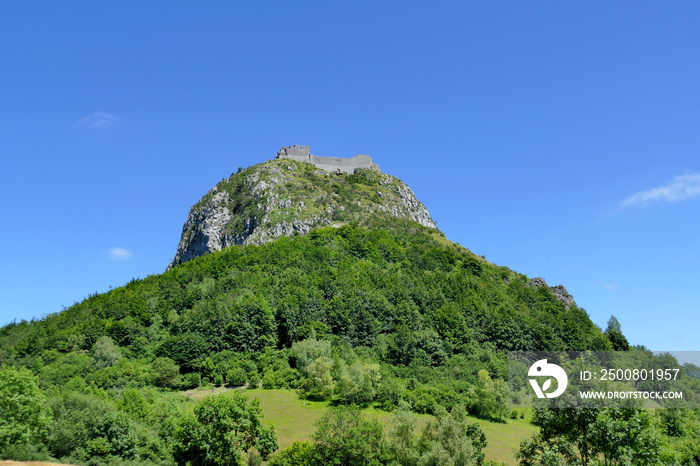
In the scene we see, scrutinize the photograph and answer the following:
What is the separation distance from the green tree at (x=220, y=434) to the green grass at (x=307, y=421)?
834 centimetres

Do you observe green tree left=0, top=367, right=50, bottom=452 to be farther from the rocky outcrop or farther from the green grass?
the rocky outcrop

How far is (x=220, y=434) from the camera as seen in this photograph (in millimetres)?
42438

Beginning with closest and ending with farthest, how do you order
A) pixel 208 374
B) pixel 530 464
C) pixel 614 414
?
1. pixel 614 414
2. pixel 530 464
3. pixel 208 374

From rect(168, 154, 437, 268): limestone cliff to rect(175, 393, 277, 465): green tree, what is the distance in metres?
95.3

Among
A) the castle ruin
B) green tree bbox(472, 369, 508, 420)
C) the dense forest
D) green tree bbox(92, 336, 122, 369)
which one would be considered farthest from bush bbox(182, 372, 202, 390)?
the castle ruin

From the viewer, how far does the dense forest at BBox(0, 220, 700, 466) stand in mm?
41688

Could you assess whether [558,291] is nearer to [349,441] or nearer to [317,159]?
[317,159]

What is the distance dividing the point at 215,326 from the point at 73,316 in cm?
3395

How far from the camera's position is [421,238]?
143 metres

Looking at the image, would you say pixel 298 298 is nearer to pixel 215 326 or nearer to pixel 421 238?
pixel 215 326

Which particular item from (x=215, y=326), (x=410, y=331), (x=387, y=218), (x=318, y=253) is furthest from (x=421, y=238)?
(x=215, y=326)

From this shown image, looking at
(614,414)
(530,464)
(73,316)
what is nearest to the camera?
(614,414)

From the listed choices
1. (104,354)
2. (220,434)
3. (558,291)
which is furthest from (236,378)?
(558,291)

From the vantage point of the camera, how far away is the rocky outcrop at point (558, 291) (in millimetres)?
138750
